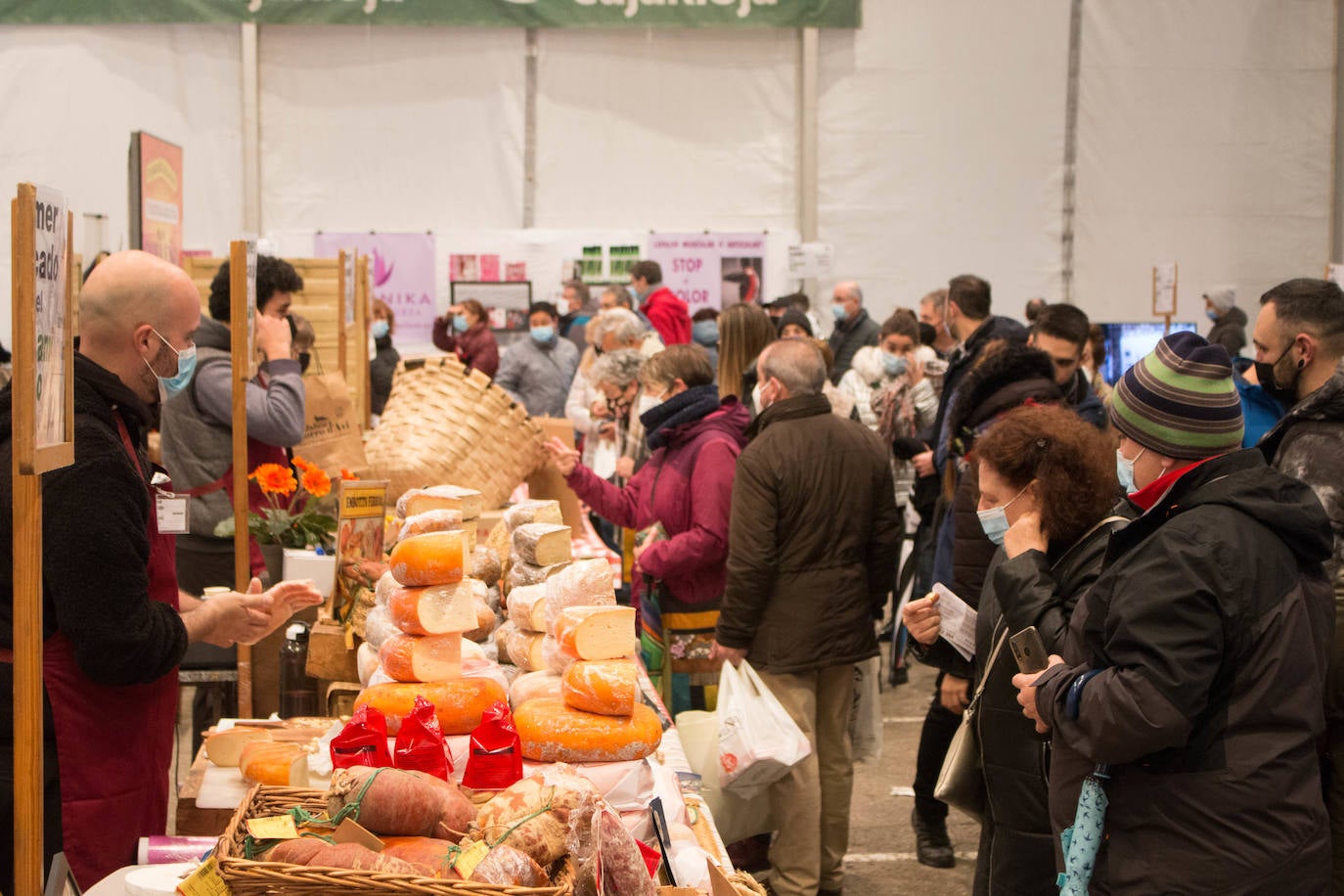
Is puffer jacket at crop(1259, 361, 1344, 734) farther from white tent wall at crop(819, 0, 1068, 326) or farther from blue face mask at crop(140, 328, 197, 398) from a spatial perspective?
white tent wall at crop(819, 0, 1068, 326)

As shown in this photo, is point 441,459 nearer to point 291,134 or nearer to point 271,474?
point 271,474

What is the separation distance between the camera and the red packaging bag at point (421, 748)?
214cm

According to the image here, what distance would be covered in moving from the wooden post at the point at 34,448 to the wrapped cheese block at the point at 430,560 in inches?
32.8

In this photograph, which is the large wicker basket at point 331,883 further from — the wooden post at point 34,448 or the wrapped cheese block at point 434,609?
the wrapped cheese block at point 434,609

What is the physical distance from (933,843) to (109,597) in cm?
314

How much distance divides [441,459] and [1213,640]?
8.70 feet

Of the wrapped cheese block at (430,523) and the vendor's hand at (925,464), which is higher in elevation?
Result: the wrapped cheese block at (430,523)

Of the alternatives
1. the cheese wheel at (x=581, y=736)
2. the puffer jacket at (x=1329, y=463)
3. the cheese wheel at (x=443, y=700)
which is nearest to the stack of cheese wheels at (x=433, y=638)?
the cheese wheel at (x=443, y=700)

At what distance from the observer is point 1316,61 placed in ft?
43.5

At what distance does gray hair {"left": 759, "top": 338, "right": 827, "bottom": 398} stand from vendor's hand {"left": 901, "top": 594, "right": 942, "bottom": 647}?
1.15m

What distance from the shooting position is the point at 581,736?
7.75 ft

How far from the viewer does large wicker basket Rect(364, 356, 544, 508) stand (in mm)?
4164

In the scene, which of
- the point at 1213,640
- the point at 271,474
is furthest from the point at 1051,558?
the point at 271,474

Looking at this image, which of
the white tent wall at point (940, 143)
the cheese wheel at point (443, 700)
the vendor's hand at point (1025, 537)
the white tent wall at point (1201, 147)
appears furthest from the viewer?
the white tent wall at point (1201, 147)
